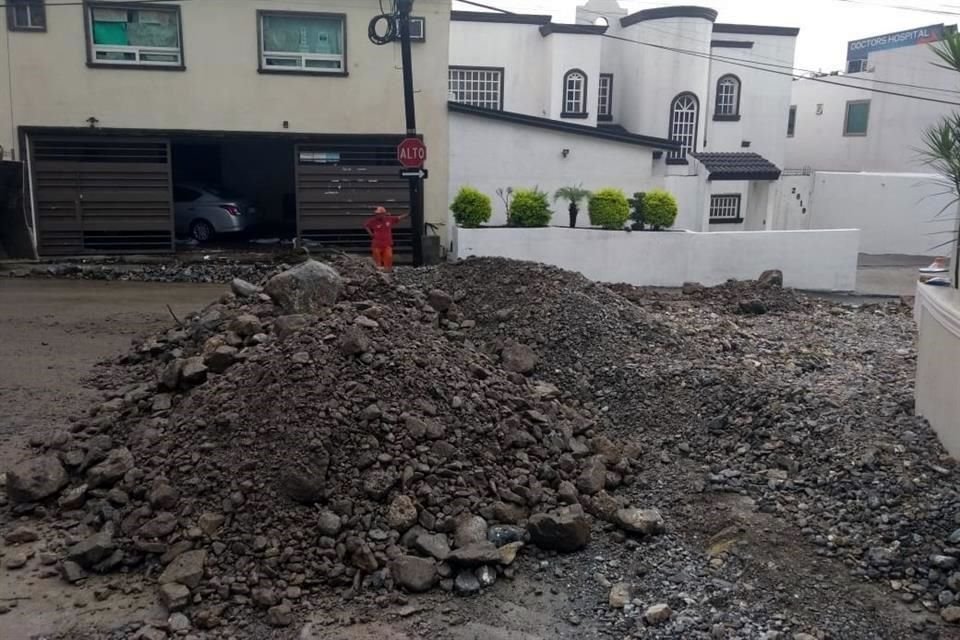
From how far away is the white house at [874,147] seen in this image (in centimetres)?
2530

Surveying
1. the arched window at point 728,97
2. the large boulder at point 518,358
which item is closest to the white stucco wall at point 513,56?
the arched window at point 728,97

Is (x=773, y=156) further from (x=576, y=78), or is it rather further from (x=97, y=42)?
(x=97, y=42)

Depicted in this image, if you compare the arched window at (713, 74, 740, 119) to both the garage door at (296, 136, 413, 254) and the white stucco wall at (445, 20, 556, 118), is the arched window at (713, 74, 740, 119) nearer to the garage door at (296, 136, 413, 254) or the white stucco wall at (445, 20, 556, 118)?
the white stucco wall at (445, 20, 556, 118)

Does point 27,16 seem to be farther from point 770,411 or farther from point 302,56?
point 770,411

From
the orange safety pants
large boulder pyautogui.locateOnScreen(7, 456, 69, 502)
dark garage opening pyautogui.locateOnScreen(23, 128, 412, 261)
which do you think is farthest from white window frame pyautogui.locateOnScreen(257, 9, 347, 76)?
large boulder pyautogui.locateOnScreen(7, 456, 69, 502)

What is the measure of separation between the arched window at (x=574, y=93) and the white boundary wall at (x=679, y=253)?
8.77m

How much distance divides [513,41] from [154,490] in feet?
68.5

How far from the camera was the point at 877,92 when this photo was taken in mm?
28609

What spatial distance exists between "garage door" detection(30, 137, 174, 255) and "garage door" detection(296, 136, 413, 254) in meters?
2.91

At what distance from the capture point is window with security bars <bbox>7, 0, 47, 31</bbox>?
1695cm

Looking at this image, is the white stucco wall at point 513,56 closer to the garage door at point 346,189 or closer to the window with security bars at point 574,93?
the window with security bars at point 574,93

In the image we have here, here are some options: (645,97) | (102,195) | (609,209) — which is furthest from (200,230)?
(645,97)

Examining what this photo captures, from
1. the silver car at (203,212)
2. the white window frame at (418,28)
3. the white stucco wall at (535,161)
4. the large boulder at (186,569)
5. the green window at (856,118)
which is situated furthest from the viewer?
the green window at (856,118)

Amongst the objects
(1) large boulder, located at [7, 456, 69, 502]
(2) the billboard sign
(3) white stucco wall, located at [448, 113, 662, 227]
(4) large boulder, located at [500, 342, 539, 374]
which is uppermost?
(2) the billboard sign
